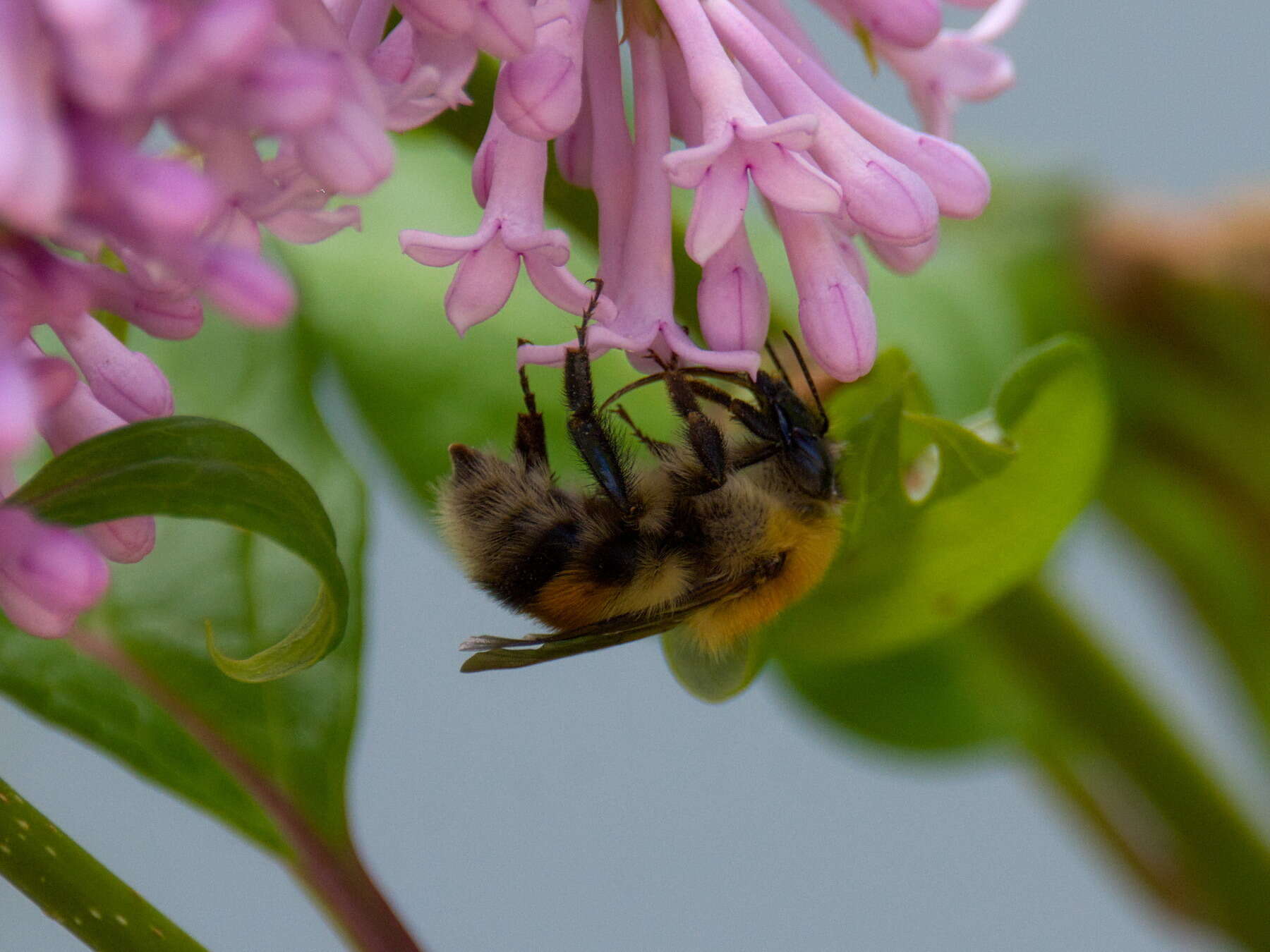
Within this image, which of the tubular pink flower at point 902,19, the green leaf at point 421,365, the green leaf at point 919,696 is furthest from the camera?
the green leaf at point 919,696

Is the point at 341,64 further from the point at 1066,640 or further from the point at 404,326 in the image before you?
the point at 1066,640

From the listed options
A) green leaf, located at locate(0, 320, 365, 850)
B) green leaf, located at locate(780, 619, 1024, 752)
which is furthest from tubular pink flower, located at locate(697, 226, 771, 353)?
green leaf, located at locate(780, 619, 1024, 752)

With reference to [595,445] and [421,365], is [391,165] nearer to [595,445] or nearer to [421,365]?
[595,445]

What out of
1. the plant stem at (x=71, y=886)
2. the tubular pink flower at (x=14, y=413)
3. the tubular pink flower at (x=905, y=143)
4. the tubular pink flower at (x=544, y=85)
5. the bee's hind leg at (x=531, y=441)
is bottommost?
the bee's hind leg at (x=531, y=441)

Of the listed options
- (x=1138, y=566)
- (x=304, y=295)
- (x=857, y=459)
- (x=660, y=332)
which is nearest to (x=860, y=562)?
(x=857, y=459)

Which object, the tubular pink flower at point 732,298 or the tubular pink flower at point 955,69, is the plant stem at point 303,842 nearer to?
the tubular pink flower at point 732,298

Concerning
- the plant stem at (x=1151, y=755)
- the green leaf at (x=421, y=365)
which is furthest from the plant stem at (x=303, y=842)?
the plant stem at (x=1151, y=755)

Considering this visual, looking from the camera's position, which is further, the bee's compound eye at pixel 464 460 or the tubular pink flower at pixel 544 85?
the bee's compound eye at pixel 464 460

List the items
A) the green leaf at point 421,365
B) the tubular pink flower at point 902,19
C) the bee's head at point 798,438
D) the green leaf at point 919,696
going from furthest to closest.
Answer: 1. the green leaf at point 919,696
2. the green leaf at point 421,365
3. the bee's head at point 798,438
4. the tubular pink flower at point 902,19
